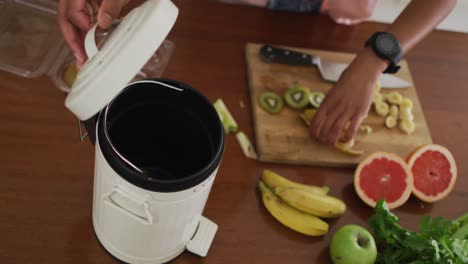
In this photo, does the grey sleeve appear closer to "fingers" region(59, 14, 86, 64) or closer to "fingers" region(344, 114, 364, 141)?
"fingers" region(344, 114, 364, 141)

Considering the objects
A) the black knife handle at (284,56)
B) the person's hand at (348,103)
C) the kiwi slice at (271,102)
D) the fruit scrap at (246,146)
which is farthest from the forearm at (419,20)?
the fruit scrap at (246,146)

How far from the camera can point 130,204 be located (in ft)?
2.47

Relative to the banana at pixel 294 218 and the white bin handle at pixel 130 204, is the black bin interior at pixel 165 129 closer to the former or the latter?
the white bin handle at pixel 130 204

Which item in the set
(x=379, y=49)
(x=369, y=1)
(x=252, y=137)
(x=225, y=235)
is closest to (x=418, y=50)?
(x=369, y=1)

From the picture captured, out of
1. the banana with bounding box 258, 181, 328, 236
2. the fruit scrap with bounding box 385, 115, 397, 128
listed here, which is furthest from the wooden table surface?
the fruit scrap with bounding box 385, 115, 397, 128

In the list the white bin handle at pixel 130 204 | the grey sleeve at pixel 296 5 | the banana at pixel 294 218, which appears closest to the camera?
the white bin handle at pixel 130 204

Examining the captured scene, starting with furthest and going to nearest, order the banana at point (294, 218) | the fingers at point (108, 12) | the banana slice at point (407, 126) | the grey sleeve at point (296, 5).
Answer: the grey sleeve at point (296, 5) → the banana slice at point (407, 126) → the banana at point (294, 218) → the fingers at point (108, 12)

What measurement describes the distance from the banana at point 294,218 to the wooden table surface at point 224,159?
0.05ft

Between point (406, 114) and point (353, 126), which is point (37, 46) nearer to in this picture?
point (353, 126)

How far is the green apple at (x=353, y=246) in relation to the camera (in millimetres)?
915

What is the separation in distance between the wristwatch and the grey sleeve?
27cm

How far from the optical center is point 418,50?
143cm

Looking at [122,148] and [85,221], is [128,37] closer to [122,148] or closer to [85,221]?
[122,148]

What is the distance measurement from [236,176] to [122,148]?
10.6 inches
